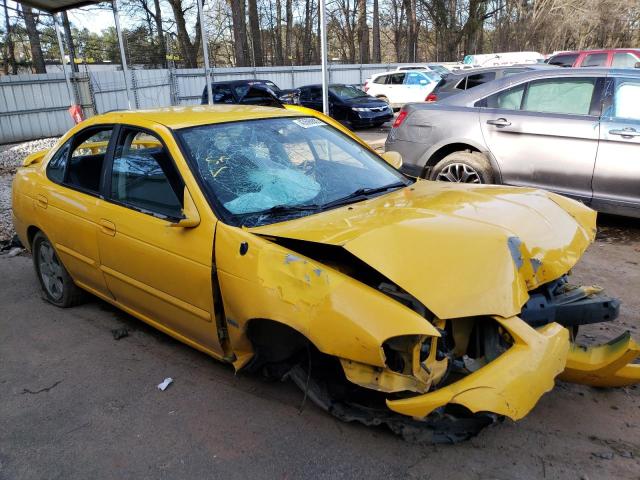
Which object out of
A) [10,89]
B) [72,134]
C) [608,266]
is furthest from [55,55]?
[608,266]

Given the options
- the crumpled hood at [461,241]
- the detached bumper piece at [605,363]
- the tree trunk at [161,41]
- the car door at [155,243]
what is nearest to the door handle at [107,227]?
the car door at [155,243]

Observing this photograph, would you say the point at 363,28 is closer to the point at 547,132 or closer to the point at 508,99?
the point at 508,99

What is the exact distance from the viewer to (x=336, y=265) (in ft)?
8.55

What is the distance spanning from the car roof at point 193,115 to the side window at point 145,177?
132mm

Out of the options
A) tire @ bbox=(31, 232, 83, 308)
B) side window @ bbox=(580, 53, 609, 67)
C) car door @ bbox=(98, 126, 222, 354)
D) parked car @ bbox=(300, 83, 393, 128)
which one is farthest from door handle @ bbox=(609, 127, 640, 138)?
parked car @ bbox=(300, 83, 393, 128)

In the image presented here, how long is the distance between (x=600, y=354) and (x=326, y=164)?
196 centimetres

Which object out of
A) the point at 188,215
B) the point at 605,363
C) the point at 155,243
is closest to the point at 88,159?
the point at 155,243

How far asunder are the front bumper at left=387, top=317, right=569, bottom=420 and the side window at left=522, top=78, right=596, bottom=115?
405 centimetres

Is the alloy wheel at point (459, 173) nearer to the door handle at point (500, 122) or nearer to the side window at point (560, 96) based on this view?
the door handle at point (500, 122)

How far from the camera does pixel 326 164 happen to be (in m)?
3.55

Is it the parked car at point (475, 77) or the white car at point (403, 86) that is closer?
the parked car at point (475, 77)

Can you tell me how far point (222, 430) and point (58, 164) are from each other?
2.69m

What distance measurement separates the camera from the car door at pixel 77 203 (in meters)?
3.68

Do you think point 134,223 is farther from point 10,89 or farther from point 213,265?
point 10,89
